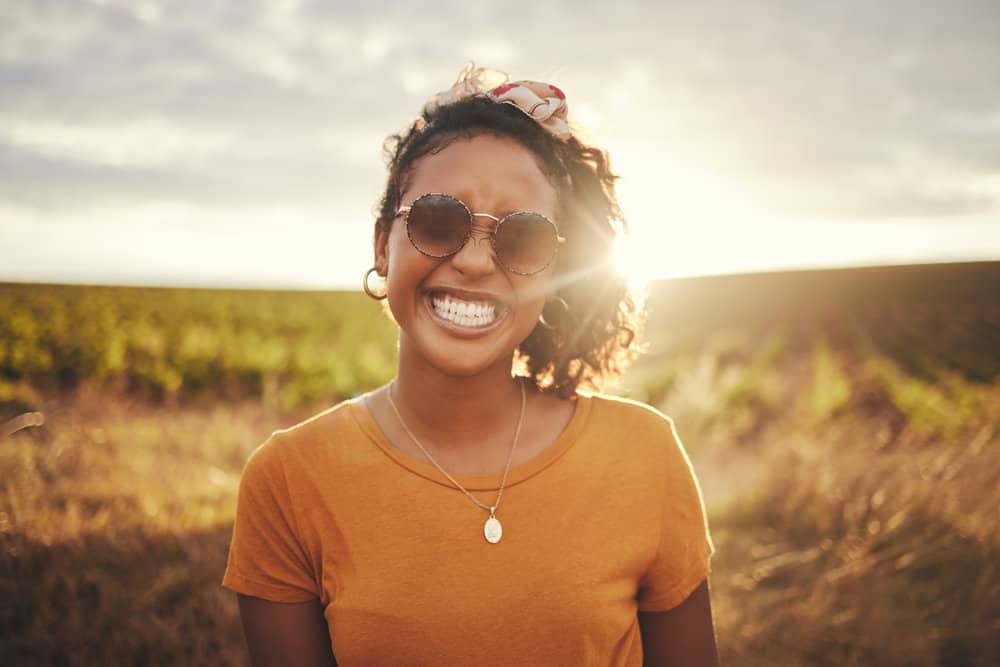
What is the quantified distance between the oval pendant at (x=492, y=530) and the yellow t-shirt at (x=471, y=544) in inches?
0.5

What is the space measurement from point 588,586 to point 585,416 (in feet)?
1.56

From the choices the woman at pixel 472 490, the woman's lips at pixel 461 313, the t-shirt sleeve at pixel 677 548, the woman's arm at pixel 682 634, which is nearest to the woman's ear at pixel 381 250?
the woman at pixel 472 490

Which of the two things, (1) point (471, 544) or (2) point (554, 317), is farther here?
(2) point (554, 317)

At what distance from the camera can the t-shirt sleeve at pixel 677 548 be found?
1774 mm

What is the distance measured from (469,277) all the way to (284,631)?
1093 mm

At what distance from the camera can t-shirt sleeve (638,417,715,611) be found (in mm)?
1774

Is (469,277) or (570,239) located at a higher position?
(570,239)

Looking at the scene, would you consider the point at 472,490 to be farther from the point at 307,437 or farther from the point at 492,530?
the point at 307,437

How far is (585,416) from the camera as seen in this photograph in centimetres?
189

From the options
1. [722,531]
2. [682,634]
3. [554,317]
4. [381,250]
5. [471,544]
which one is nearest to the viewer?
[471,544]

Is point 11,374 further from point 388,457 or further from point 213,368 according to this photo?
point 388,457

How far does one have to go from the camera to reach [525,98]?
1.93 meters

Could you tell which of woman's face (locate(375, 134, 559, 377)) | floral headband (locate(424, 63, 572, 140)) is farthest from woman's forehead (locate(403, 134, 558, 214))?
floral headband (locate(424, 63, 572, 140))

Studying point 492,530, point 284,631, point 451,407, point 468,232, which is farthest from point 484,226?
point 284,631
